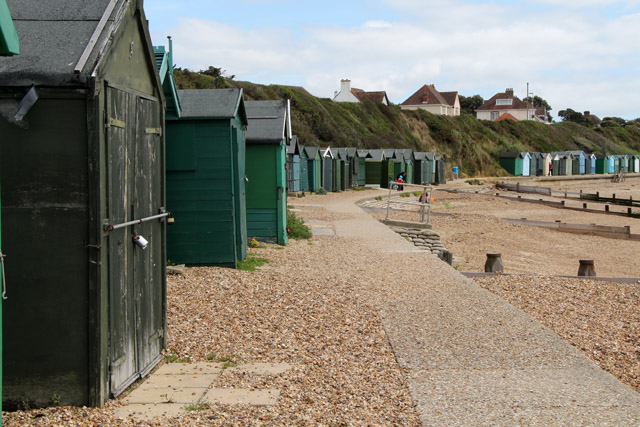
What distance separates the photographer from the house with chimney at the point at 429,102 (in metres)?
121

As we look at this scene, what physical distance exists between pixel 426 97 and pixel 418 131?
123 ft

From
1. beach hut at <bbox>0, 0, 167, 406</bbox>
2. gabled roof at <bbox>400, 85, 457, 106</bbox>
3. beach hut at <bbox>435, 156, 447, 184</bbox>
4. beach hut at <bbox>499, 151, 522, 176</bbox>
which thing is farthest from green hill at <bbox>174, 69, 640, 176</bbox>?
beach hut at <bbox>0, 0, 167, 406</bbox>

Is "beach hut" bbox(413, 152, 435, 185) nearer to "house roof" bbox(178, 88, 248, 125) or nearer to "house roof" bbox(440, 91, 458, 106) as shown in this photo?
"house roof" bbox(178, 88, 248, 125)

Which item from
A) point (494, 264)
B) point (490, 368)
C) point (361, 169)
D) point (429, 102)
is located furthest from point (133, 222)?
point (429, 102)

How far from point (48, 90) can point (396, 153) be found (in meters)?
47.3

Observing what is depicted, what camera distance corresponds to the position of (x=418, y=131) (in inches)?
3366

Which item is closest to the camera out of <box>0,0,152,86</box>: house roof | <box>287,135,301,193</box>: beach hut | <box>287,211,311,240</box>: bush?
<box>0,0,152,86</box>: house roof

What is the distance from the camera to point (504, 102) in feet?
470

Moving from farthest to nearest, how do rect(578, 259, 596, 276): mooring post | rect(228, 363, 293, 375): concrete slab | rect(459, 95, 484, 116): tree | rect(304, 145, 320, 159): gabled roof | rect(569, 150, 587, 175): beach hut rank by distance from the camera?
rect(459, 95, 484, 116): tree < rect(569, 150, 587, 175): beach hut < rect(304, 145, 320, 159): gabled roof < rect(578, 259, 596, 276): mooring post < rect(228, 363, 293, 375): concrete slab

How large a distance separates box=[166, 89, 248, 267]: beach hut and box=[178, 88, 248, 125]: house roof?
16 millimetres

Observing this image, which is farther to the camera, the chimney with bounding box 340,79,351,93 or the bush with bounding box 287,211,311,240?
the chimney with bounding box 340,79,351,93

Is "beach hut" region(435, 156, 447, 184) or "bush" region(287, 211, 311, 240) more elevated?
"beach hut" region(435, 156, 447, 184)

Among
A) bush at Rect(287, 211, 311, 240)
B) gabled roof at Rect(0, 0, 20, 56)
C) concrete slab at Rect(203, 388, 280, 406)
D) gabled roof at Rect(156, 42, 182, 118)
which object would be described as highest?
gabled roof at Rect(156, 42, 182, 118)

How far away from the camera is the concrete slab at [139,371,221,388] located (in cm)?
577
